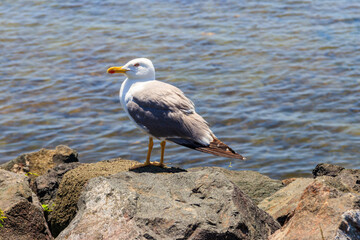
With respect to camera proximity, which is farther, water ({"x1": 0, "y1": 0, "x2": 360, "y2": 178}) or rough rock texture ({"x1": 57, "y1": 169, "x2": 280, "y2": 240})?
water ({"x1": 0, "y1": 0, "x2": 360, "y2": 178})

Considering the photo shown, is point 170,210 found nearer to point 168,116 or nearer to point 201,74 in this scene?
point 168,116

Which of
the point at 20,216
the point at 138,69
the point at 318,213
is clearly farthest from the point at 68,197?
the point at 318,213

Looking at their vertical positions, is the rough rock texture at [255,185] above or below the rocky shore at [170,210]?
below

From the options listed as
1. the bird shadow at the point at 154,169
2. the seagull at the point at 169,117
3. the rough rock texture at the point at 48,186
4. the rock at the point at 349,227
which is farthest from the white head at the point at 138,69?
the rock at the point at 349,227

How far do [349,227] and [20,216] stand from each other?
2.66 metres

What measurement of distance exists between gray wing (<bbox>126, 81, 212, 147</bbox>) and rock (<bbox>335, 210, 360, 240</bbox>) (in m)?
1.99

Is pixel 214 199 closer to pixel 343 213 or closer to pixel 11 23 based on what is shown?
pixel 343 213

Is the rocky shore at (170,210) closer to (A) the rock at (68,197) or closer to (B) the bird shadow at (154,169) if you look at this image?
(A) the rock at (68,197)

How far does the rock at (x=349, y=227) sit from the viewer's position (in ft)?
11.6

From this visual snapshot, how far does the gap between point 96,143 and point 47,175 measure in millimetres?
2613

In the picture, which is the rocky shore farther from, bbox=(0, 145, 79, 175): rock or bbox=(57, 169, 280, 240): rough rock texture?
bbox=(0, 145, 79, 175): rock

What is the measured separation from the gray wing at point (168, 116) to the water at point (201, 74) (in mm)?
2446

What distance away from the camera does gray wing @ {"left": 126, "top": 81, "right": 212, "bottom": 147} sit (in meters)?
5.40

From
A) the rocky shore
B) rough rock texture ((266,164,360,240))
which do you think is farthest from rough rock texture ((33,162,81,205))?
rough rock texture ((266,164,360,240))
